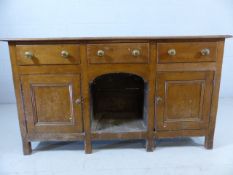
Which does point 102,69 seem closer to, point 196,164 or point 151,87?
point 151,87

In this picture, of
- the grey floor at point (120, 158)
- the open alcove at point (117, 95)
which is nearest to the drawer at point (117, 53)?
the open alcove at point (117, 95)

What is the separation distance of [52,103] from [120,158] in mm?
616

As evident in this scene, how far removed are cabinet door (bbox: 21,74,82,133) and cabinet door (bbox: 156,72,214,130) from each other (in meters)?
0.58

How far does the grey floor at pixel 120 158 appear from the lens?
1412mm

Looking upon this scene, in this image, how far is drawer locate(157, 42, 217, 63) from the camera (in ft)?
4.67

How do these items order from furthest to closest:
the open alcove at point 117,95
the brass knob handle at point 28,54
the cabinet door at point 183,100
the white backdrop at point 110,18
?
1. the white backdrop at point 110,18
2. the open alcove at point 117,95
3. the cabinet door at point 183,100
4. the brass knob handle at point 28,54

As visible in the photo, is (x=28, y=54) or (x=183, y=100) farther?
(x=183, y=100)

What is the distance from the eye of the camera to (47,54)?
1.40 m

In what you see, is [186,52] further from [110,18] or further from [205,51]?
[110,18]

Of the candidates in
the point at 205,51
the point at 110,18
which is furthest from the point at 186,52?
the point at 110,18

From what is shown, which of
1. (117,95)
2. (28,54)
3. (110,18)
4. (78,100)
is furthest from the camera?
(110,18)

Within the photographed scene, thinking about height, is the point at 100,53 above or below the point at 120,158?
above

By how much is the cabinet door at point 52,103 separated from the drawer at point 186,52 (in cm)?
59

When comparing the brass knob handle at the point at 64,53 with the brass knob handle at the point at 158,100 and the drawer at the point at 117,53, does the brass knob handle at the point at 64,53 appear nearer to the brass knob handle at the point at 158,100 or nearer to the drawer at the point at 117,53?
the drawer at the point at 117,53
